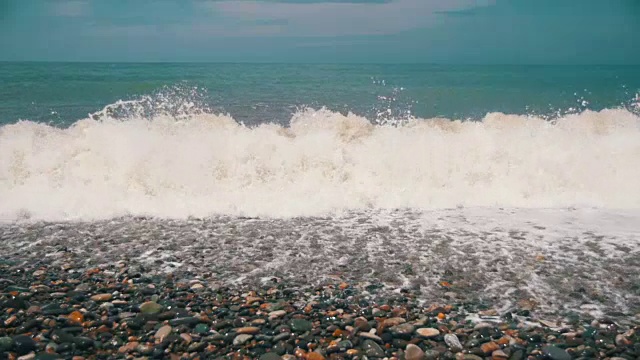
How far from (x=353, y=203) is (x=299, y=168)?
1.84 meters

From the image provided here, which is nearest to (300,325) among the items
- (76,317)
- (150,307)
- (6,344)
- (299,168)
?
(150,307)

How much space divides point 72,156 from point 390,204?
6397mm

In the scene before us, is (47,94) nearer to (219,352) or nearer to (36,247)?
(36,247)

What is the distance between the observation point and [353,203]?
857 centimetres

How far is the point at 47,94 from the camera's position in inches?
1058

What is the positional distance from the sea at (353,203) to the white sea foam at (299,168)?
0.13 feet

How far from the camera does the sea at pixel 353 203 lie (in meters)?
5.59

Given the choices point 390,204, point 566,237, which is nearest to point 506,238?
point 566,237

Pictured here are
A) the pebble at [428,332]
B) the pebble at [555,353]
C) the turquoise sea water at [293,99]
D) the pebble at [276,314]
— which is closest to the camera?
the pebble at [555,353]

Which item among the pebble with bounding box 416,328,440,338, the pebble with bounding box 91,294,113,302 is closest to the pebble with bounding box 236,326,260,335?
the pebble with bounding box 416,328,440,338

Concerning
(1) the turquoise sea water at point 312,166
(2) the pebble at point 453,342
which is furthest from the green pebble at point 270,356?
(1) the turquoise sea water at point 312,166

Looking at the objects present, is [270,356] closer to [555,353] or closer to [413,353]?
[413,353]

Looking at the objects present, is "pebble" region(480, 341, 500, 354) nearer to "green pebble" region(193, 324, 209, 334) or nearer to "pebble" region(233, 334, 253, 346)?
"pebble" region(233, 334, 253, 346)

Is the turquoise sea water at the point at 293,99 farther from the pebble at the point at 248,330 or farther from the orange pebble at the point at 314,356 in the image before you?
the orange pebble at the point at 314,356
